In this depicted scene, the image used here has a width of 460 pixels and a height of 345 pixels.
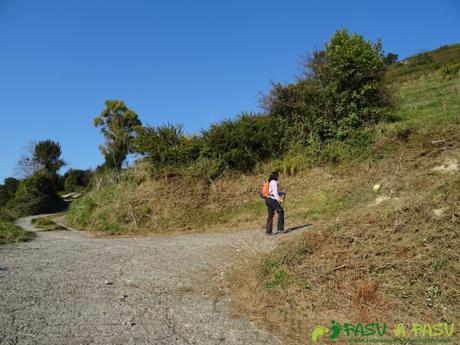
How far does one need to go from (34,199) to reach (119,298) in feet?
99.9

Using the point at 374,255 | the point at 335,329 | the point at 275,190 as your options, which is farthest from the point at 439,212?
the point at 275,190

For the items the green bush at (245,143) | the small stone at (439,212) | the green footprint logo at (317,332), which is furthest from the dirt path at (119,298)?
the green bush at (245,143)

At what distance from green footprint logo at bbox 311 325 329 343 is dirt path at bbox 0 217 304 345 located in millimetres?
406

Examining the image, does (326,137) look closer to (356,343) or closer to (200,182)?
(200,182)

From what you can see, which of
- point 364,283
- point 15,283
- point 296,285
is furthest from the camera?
point 15,283

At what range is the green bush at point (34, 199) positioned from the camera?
3056 centimetres

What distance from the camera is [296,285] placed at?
5008 mm

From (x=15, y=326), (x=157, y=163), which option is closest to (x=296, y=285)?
(x=15, y=326)

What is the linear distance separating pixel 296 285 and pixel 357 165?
359 inches

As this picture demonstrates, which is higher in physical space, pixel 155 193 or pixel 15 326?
pixel 155 193

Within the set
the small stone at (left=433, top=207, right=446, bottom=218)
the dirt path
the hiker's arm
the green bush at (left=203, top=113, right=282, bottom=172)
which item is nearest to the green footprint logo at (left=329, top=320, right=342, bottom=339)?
the dirt path

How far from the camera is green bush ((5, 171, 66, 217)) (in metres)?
30.6

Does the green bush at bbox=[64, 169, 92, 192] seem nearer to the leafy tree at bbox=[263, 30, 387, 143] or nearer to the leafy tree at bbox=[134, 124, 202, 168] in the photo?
the leafy tree at bbox=[134, 124, 202, 168]

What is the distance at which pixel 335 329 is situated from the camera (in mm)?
4074
